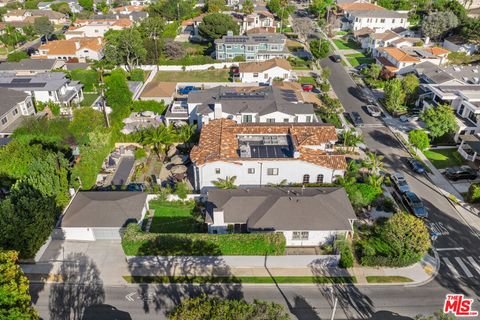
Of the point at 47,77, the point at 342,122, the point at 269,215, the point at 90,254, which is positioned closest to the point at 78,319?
the point at 90,254

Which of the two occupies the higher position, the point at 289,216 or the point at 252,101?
the point at 289,216

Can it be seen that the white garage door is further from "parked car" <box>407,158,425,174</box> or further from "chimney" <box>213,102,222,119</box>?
"parked car" <box>407,158,425,174</box>

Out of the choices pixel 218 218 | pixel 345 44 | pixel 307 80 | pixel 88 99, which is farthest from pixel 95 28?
pixel 218 218

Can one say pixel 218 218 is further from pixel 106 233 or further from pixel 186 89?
pixel 186 89

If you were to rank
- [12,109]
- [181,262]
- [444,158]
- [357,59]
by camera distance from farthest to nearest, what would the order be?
[357,59], [12,109], [444,158], [181,262]

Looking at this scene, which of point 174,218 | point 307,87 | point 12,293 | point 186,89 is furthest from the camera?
point 186,89
